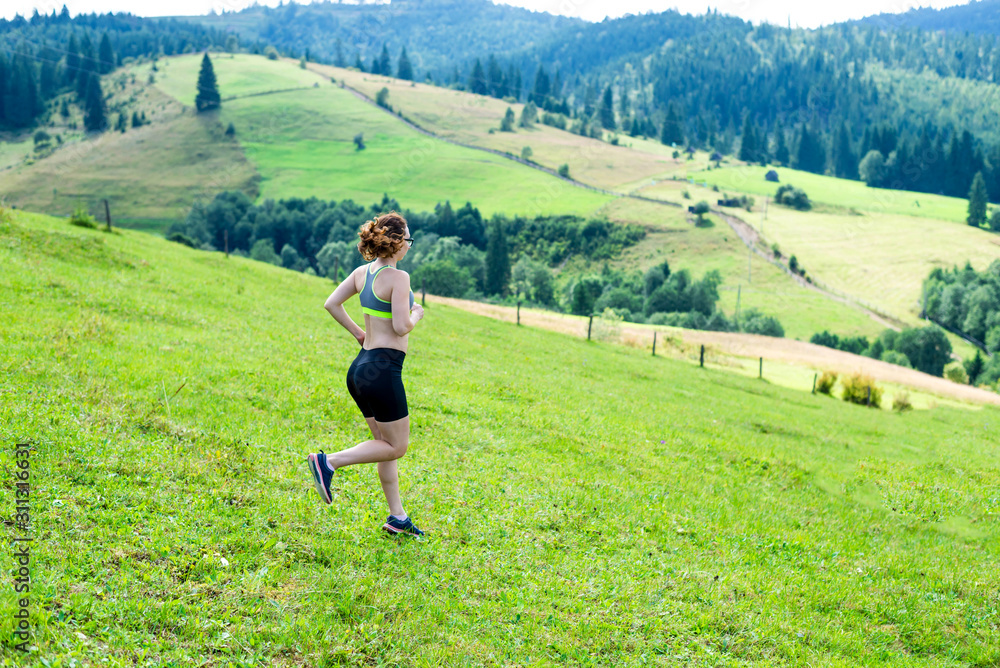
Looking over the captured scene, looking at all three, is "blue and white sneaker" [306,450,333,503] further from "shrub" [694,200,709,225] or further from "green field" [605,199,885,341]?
"shrub" [694,200,709,225]

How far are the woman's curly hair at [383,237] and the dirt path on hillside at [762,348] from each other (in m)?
42.6

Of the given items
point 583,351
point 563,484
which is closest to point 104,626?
point 563,484

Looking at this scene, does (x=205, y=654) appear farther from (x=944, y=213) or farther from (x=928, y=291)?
(x=944, y=213)

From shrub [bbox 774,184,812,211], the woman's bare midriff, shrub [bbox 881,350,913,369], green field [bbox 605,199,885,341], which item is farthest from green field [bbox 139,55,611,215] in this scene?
the woman's bare midriff

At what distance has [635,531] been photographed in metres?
9.85

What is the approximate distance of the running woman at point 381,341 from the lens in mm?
7023

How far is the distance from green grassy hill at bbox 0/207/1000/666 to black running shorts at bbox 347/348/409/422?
1.70 m

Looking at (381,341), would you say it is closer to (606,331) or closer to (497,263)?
(606,331)

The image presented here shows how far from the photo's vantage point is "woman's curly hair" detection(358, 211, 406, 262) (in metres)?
7.14

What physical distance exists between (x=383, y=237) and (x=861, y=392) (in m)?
44.2

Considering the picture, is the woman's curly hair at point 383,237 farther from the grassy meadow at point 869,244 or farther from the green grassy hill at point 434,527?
the grassy meadow at point 869,244

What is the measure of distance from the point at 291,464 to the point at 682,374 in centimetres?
3021

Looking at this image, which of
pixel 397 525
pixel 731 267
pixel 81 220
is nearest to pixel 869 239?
pixel 731 267

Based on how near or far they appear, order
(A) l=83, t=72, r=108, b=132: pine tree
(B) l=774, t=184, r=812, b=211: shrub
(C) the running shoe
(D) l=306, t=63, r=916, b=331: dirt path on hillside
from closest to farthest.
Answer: (C) the running shoe < (D) l=306, t=63, r=916, b=331: dirt path on hillside < (B) l=774, t=184, r=812, b=211: shrub < (A) l=83, t=72, r=108, b=132: pine tree
